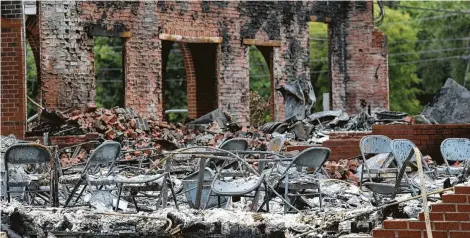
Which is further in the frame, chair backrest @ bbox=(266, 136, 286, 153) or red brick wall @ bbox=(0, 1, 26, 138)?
red brick wall @ bbox=(0, 1, 26, 138)

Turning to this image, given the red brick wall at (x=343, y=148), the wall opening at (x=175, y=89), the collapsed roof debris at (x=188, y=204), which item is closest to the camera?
the collapsed roof debris at (x=188, y=204)

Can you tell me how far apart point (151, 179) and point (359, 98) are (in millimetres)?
16211

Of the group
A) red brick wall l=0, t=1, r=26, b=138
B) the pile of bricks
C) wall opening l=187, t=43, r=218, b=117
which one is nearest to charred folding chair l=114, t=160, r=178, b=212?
the pile of bricks

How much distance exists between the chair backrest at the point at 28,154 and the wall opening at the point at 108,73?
31612 millimetres

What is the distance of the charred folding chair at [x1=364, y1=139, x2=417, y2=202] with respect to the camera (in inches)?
359

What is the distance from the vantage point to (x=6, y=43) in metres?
17.3

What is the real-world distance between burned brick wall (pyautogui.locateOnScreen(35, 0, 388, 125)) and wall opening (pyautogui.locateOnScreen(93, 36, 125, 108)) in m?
18.0

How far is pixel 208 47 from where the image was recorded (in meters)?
23.1

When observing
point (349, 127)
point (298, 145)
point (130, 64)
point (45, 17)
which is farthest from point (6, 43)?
point (349, 127)

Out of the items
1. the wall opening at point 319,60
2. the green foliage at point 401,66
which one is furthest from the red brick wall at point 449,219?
the green foliage at point 401,66

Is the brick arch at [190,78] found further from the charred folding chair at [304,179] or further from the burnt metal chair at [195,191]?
the charred folding chair at [304,179]

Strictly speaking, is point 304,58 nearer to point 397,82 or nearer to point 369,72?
point 369,72

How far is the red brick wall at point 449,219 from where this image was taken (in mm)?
7027

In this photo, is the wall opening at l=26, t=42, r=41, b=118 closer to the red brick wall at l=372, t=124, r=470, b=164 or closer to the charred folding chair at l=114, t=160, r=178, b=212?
the red brick wall at l=372, t=124, r=470, b=164
